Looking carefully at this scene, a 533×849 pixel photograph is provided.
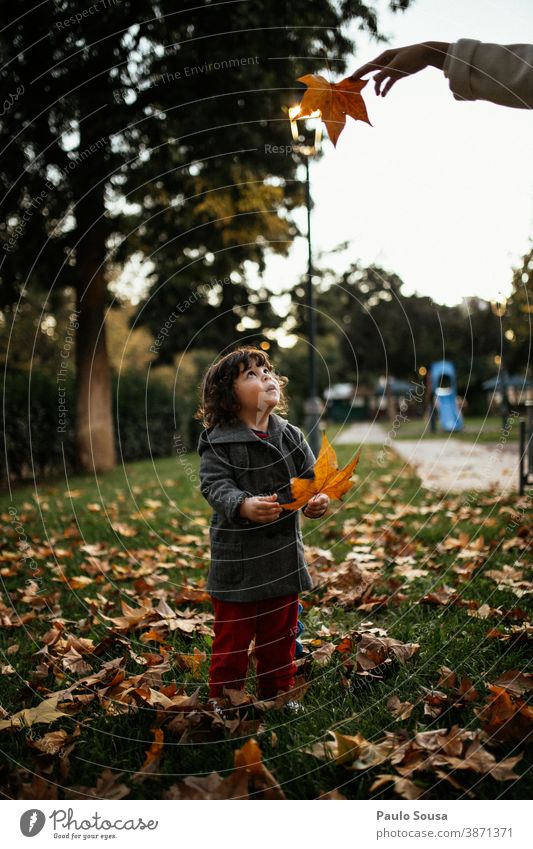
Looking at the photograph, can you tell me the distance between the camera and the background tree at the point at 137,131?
709 centimetres

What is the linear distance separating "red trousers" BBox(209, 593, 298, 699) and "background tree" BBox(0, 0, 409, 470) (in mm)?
3314

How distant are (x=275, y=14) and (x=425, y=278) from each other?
17.0 ft

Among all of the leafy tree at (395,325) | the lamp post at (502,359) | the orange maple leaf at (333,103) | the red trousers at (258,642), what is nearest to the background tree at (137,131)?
the lamp post at (502,359)

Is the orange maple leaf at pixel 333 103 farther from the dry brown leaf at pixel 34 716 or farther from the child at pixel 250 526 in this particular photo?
the dry brown leaf at pixel 34 716

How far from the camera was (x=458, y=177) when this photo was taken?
3.23 m

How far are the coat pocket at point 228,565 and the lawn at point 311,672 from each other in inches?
19.3

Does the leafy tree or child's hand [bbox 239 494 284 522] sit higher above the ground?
the leafy tree

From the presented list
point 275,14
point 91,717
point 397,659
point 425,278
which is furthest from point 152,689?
point 275,14

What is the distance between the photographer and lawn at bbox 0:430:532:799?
77.9 inches

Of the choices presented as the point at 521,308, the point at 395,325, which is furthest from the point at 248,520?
the point at 395,325

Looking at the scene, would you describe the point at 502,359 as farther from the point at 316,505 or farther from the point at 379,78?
the point at 316,505

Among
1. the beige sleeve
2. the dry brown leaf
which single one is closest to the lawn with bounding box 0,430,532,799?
the dry brown leaf

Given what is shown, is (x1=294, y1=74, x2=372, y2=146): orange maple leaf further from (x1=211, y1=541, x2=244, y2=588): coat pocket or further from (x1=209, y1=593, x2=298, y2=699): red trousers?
(x1=209, y1=593, x2=298, y2=699): red trousers

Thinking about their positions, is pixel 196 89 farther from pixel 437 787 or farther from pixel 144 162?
pixel 437 787
